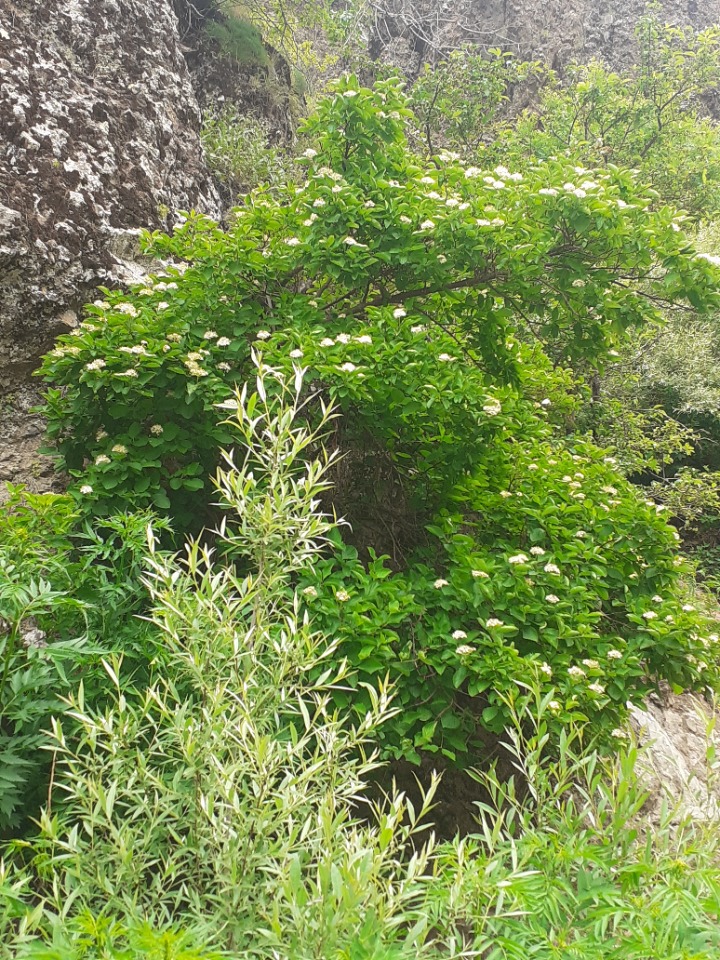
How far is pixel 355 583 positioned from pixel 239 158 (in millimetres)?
5411

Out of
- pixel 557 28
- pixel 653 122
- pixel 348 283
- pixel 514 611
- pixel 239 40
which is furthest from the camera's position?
pixel 557 28

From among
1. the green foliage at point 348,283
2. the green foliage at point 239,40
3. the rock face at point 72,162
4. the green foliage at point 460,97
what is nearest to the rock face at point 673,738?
the green foliage at point 348,283

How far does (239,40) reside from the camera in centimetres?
743

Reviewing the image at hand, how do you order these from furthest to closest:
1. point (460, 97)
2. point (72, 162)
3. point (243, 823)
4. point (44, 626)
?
point (460, 97) → point (72, 162) → point (44, 626) → point (243, 823)

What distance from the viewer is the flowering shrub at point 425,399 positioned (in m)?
2.86

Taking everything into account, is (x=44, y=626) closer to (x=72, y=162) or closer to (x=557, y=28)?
(x=72, y=162)

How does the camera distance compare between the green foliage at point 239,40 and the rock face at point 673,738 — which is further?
the green foliage at point 239,40

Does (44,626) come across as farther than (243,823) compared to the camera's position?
Yes

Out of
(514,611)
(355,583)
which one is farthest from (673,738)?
(355,583)

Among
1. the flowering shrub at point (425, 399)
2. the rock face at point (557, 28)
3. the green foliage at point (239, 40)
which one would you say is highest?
the rock face at point (557, 28)

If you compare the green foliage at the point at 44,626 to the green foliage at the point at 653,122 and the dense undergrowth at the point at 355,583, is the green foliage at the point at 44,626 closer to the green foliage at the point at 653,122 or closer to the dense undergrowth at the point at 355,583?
the dense undergrowth at the point at 355,583

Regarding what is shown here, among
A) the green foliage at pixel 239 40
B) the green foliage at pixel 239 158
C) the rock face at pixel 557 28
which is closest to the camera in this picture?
the green foliage at pixel 239 158

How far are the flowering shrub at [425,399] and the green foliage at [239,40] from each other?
4.94 m

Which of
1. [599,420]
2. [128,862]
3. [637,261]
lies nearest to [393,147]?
[637,261]
